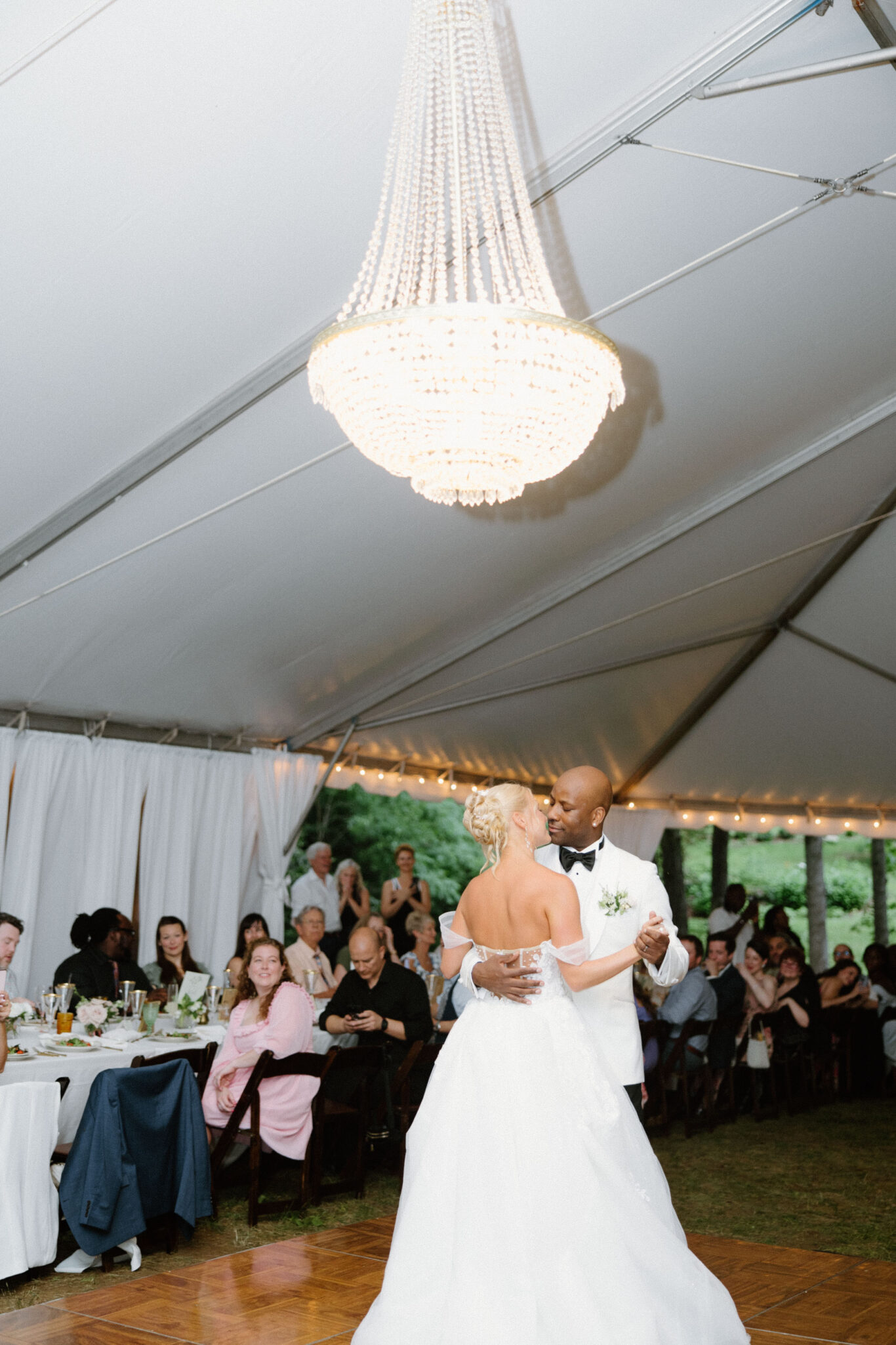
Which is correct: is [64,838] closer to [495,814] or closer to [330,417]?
[330,417]

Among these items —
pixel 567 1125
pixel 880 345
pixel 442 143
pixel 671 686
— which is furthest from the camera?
pixel 671 686

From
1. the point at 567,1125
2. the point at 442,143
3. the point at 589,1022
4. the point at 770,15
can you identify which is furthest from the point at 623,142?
the point at 567,1125

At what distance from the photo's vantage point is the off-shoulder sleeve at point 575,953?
3.21 metres

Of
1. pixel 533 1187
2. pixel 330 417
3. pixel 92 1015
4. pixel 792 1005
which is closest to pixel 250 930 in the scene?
pixel 92 1015

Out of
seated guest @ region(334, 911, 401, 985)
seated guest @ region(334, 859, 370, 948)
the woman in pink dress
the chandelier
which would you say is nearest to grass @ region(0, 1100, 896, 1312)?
the woman in pink dress

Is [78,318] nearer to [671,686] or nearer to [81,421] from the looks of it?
[81,421]

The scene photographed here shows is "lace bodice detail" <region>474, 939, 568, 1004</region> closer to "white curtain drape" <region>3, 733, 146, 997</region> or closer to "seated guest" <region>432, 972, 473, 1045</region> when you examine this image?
"seated guest" <region>432, 972, 473, 1045</region>

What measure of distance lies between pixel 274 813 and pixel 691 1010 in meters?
3.41

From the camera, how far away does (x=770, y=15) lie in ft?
13.6

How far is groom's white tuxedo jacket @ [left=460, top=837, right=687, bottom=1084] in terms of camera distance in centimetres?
352

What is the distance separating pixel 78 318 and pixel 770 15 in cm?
263

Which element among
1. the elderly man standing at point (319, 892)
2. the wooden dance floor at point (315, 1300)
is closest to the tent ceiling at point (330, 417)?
the elderly man standing at point (319, 892)

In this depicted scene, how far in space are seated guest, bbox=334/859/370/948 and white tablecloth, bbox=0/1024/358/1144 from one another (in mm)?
4287

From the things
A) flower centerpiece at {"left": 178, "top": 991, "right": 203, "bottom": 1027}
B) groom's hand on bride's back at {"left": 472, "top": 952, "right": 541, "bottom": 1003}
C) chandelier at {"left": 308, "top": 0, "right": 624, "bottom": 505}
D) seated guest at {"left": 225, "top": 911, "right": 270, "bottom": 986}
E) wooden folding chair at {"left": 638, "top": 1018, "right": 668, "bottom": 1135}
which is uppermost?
chandelier at {"left": 308, "top": 0, "right": 624, "bottom": 505}
